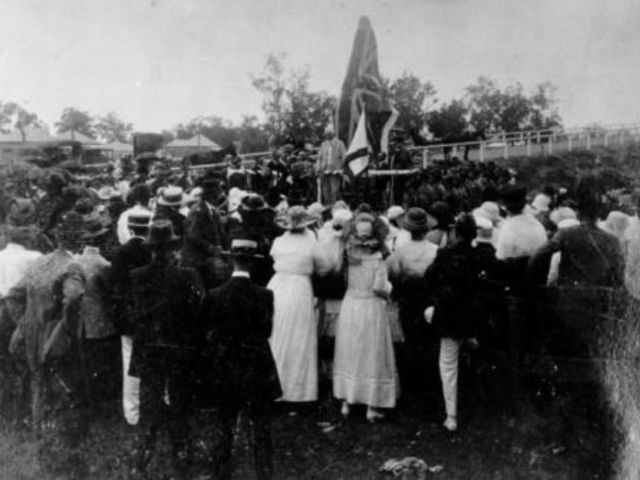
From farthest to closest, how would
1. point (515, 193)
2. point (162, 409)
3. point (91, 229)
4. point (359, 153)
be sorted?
1. point (359, 153)
2. point (515, 193)
3. point (91, 229)
4. point (162, 409)

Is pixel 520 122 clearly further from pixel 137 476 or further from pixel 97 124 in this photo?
pixel 97 124

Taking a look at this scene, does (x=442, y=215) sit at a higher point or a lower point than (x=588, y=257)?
higher

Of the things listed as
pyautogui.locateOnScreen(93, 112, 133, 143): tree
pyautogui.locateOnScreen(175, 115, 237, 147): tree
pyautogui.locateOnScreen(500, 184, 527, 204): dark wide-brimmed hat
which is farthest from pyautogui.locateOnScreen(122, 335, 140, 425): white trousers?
pyautogui.locateOnScreen(93, 112, 133, 143): tree

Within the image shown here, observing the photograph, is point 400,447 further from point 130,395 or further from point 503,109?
point 503,109

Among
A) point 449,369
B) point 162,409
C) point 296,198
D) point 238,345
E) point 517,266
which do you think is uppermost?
point 296,198

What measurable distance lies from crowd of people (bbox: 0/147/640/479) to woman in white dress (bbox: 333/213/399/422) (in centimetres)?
1

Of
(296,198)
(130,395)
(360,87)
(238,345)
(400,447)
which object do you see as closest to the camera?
(238,345)

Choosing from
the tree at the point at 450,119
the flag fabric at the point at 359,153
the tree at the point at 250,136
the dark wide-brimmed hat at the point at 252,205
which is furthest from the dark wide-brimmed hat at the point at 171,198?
the tree at the point at 250,136

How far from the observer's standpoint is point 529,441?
559 cm

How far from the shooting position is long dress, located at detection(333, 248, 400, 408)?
6.16 meters

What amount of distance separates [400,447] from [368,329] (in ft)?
3.45

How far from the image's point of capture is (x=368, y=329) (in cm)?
616

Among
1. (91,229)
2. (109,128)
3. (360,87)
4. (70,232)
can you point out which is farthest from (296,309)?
(109,128)

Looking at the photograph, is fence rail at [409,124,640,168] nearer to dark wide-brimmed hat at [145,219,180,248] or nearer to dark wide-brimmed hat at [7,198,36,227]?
dark wide-brimmed hat at [7,198,36,227]
